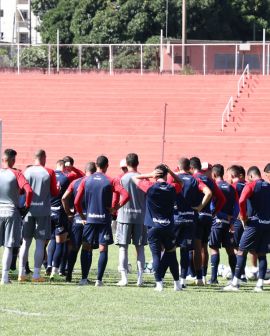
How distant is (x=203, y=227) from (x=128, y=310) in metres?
4.31

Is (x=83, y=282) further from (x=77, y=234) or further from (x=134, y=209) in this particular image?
(x=134, y=209)

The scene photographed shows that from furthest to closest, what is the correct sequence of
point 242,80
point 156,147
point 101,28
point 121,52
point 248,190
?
point 101,28, point 121,52, point 242,80, point 156,147, point 248,190

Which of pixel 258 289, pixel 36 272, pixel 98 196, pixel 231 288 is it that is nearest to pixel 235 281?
pixel 231 288

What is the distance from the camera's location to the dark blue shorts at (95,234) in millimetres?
16578

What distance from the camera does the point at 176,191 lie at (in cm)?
1650

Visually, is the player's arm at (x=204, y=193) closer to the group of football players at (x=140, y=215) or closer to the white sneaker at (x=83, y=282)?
the group of football players at (x=140, y=215)

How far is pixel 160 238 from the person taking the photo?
15.9 metres

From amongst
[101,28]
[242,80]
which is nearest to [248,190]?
[242,80]

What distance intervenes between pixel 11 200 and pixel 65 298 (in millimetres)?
2453

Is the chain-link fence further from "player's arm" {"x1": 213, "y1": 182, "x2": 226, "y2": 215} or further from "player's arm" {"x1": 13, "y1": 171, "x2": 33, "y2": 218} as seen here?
"player's arm" {"x1": 13, "y1": 171, "x2": 33, "y2": 218}

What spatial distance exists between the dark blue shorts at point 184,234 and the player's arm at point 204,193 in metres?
0.28

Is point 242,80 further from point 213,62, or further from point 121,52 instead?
point 121,52

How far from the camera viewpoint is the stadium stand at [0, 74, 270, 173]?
3703cm

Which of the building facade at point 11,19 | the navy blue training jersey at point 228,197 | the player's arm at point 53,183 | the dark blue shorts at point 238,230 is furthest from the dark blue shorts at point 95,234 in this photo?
the building facade at point 11,19
